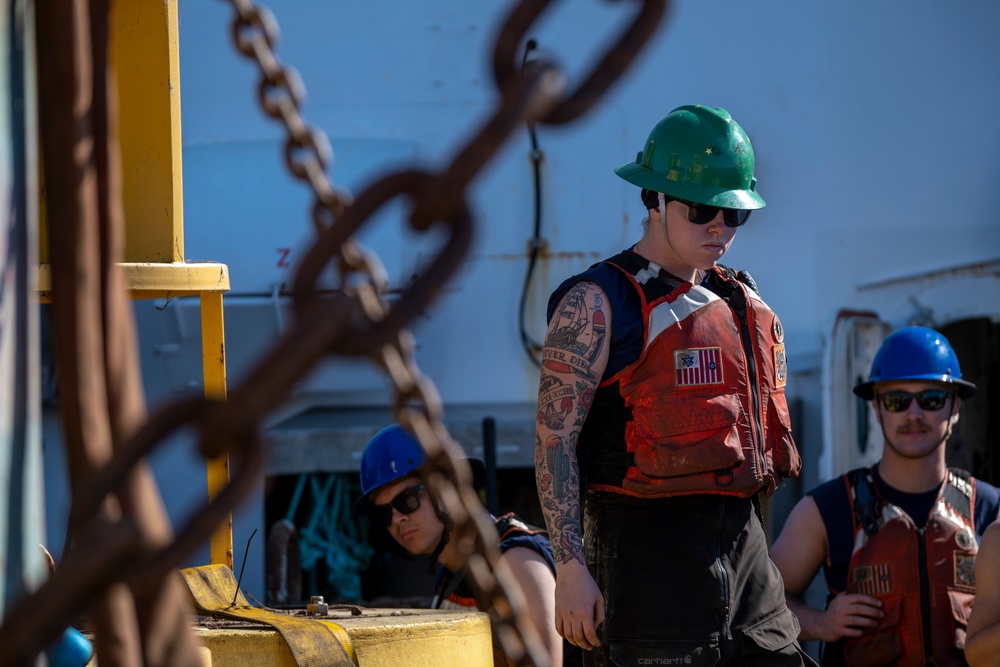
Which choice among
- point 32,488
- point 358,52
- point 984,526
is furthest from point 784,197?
point 32,488

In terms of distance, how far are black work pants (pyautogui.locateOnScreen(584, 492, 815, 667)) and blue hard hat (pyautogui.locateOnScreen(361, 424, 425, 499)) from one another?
934 mm

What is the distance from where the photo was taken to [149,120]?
9.83 feet

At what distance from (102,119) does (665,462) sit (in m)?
1.91

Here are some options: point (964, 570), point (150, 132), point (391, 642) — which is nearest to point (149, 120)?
point (150, 132)

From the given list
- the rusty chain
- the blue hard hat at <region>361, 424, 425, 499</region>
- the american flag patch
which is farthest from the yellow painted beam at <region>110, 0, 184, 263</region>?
the rusty chain

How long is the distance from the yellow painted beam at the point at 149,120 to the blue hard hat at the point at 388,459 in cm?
105

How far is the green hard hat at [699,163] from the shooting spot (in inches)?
117

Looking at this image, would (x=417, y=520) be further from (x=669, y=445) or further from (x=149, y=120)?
(x=149, y=120)

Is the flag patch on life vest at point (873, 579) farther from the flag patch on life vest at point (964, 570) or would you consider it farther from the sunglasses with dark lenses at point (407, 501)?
the sunglasses with dark lenses at point (407, 501)

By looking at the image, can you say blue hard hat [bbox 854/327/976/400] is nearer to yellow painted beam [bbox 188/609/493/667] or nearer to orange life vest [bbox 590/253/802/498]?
orange life vest [bbox 590/253/802/498]

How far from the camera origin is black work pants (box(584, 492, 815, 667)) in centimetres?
281

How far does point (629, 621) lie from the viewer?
2.86 meters

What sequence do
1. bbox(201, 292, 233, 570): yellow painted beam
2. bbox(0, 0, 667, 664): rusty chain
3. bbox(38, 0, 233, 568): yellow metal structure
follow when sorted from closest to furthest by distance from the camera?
bbox(0, 0, 667, 664): rusty chain
bbox(38, 0, 233, 568): yellow metal structure
bbox(201, 292, 233, 570): yellow painted beam

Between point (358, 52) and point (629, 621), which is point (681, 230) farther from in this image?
point (358, 52)
